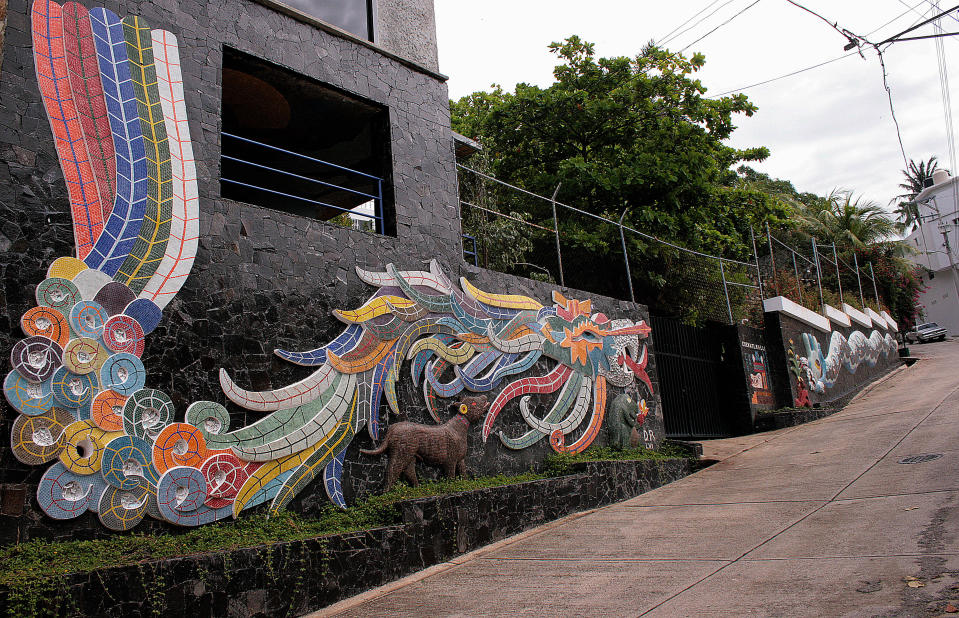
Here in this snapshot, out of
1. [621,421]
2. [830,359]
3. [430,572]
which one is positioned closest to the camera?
[430,572]

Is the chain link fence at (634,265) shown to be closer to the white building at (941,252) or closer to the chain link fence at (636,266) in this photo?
the chain link fence at (636,266)

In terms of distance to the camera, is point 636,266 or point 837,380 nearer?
point 636,266

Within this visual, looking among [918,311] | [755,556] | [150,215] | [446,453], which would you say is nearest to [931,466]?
[755,556]

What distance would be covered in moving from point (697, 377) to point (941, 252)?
30.5 metres

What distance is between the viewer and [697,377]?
13898 millimetres

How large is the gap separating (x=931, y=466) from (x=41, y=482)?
29.1ft

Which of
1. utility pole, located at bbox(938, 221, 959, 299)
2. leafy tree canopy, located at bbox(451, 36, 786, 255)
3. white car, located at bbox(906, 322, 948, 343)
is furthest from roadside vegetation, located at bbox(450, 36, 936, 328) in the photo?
utility pole, located at bbox(938, 221, 959, 299)

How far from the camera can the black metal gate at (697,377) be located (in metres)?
13.1

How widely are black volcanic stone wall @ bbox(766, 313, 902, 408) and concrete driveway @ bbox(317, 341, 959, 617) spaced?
5634mm

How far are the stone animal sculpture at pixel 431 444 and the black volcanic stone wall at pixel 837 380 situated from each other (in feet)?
32.0

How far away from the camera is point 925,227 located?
38.2 m

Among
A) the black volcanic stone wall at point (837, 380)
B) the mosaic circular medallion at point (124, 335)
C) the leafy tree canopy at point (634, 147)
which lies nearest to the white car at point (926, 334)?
the black volcanic stone wall at point (837, 380)

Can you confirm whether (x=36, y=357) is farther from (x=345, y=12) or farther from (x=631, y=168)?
(x=631, y=168)

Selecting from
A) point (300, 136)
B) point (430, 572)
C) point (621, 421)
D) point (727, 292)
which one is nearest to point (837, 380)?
point (727, 292)
